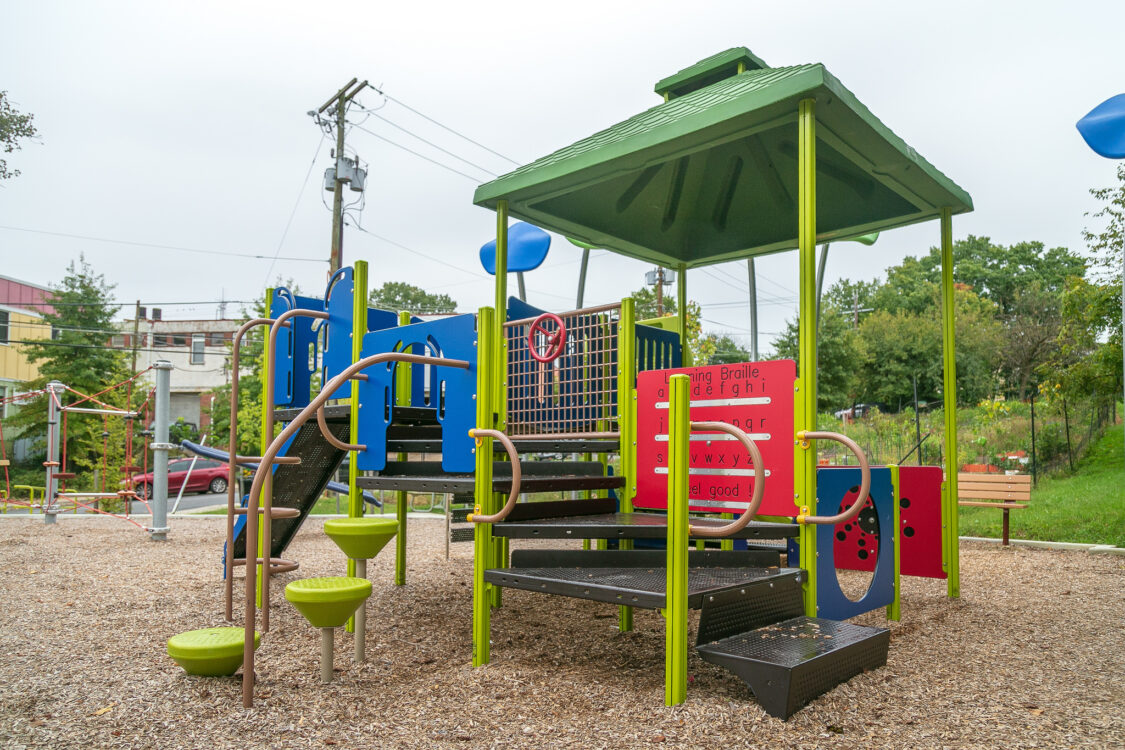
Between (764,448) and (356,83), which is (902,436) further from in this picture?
(356,83)

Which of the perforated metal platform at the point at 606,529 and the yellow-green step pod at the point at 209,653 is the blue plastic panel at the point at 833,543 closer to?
the perforated metal platform at the point at 606,529

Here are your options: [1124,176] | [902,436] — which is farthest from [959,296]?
[1124,176]

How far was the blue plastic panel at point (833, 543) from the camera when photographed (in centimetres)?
402

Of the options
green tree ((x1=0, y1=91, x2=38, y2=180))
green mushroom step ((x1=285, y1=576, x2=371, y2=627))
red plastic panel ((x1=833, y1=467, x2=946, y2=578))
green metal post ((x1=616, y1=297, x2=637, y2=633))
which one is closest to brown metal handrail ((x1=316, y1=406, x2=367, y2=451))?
green mushroom step ((x1=285, y1=576, x2=371, y2=627))

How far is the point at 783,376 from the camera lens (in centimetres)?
376

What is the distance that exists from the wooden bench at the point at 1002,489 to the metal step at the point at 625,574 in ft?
17.8

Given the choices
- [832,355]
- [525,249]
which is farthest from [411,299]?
[525,249]

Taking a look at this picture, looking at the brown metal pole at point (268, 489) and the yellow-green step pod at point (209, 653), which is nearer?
the yellow-green step pod at point (209, 653)

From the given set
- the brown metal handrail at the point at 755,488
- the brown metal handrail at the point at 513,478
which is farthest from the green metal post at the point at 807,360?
the brown metal handrail at the point at 513,478

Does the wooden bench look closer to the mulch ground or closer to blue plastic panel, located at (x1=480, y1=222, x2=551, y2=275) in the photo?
the mulch ground

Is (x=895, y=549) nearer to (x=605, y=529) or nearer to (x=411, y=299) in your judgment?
(x=605, y=529)

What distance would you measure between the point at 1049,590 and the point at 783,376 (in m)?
3.84

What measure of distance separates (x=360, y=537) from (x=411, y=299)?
5224cm

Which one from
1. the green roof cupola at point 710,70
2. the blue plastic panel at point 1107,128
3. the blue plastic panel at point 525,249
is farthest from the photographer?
the blue plastic panel at point 525,249
